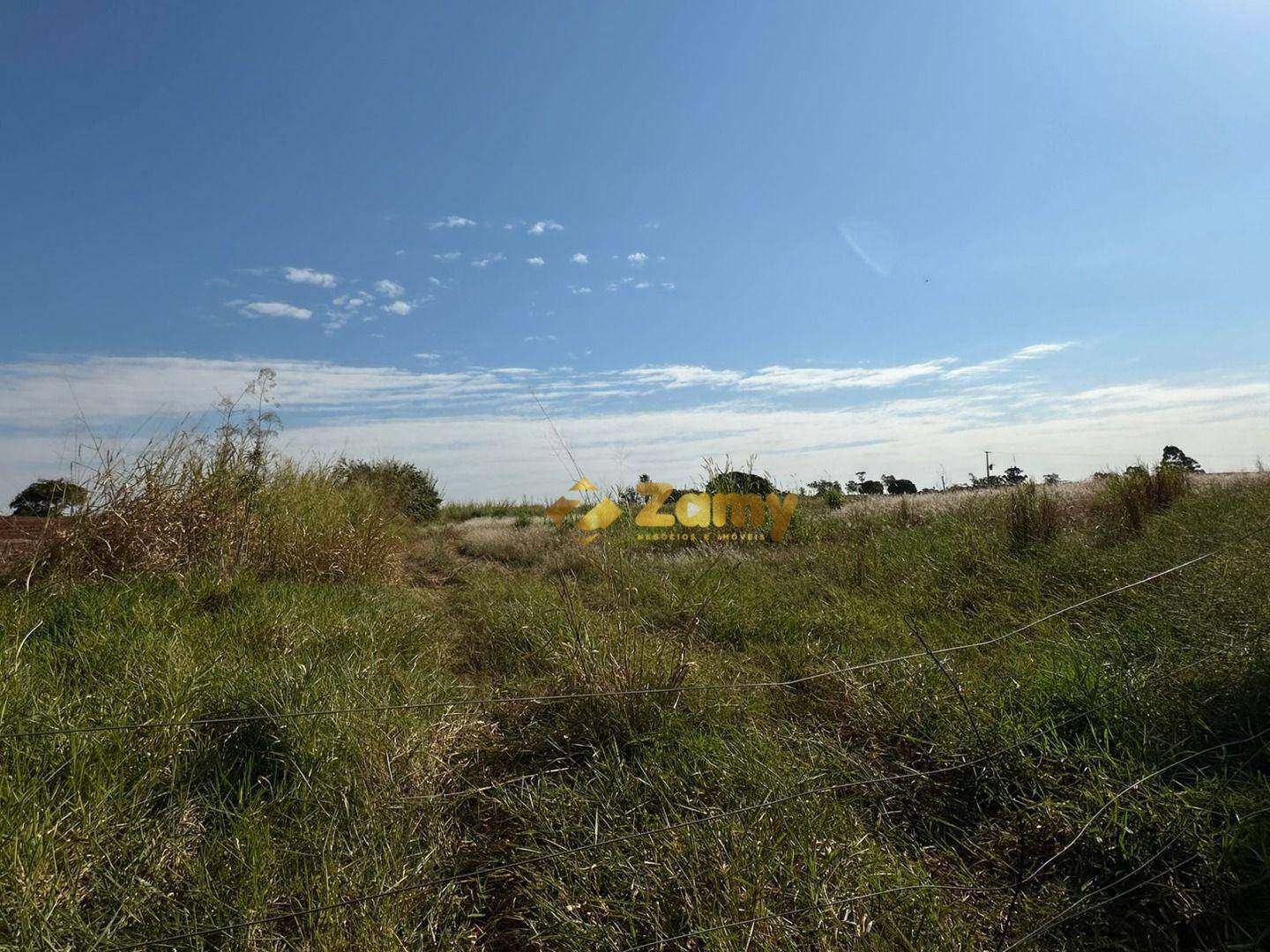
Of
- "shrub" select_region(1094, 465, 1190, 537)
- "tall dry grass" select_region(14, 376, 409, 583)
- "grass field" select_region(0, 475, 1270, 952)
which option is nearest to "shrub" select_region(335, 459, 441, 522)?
"tall dry grass" select_region(14, 376, 409, 583)

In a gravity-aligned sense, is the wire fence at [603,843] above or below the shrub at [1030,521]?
below

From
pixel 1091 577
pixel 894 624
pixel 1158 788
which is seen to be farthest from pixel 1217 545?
pixel 1158 788

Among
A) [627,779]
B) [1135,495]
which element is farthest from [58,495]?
[1135,495]

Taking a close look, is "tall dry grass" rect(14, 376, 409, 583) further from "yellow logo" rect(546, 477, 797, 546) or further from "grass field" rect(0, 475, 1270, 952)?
"yellow logo" rect(546, 477, 797, 546)

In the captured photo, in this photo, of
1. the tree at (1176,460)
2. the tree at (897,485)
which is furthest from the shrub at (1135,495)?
the tree at (897,485)

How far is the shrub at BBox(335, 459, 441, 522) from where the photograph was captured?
8.30m

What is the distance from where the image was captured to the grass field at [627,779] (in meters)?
1.53

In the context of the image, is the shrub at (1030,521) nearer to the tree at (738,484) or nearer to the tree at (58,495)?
the tree at (738,484)

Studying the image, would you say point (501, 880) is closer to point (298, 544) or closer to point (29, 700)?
point (29, 700)

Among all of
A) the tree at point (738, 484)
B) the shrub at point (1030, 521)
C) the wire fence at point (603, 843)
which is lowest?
the wire fence at point (603, 843)

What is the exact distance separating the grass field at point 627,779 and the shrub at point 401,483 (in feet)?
15.2

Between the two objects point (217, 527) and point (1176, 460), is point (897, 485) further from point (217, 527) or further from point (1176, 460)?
point (217, 527)

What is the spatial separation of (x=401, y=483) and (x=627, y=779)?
335 inches

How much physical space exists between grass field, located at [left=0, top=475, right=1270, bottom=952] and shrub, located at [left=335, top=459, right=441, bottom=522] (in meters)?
4.64
